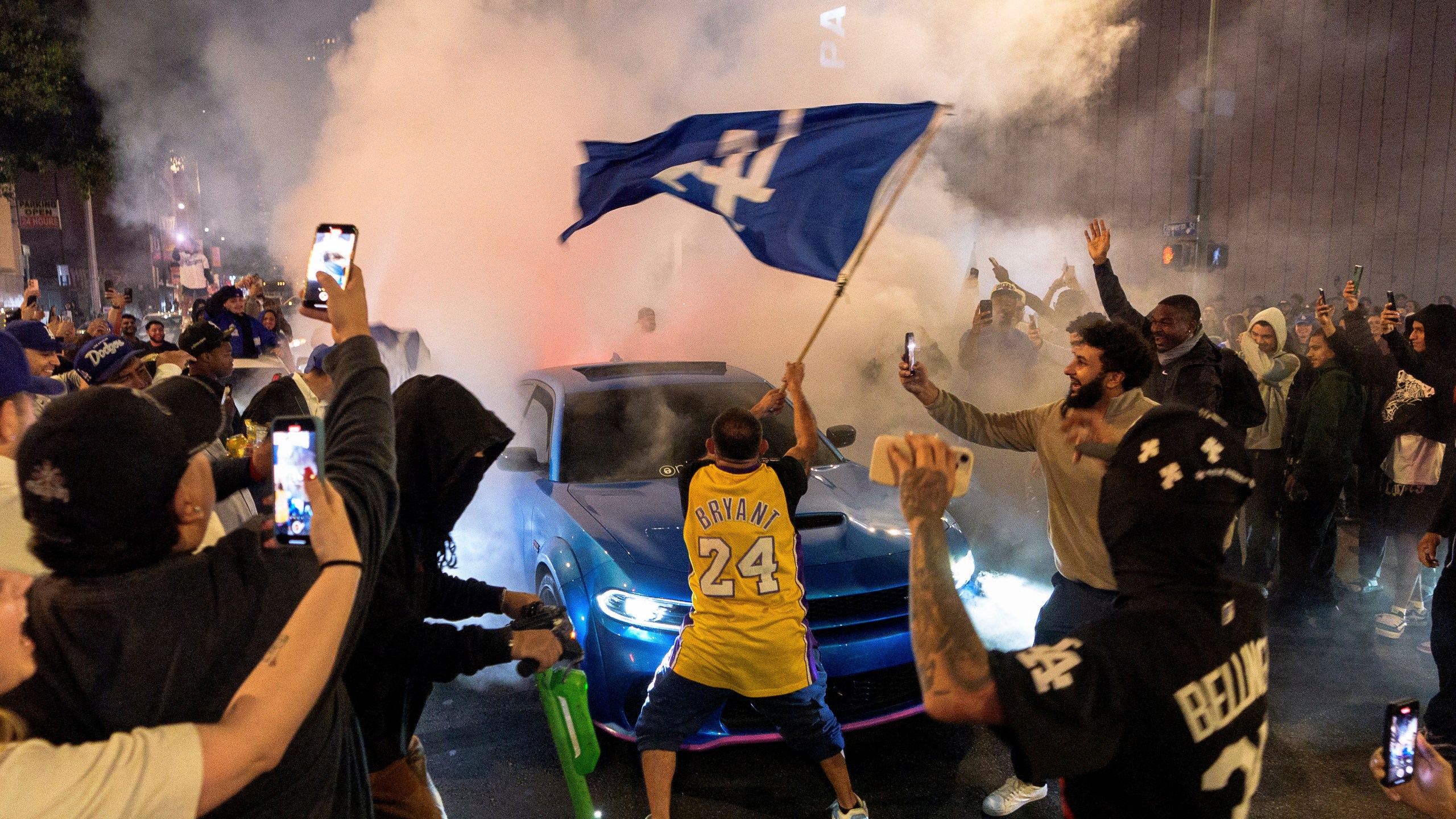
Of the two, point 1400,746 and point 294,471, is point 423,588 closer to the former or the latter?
point 294,471

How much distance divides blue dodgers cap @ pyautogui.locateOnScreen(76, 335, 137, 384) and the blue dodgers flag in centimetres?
224

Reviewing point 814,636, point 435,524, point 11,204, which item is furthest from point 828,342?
point 11,204

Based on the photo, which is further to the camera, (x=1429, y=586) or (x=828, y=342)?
(x=828, y=342)

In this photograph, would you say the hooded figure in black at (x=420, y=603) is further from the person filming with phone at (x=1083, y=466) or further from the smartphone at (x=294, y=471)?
the person filming with phone at (x=1083, y=466)

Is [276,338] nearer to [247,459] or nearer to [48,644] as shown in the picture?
[247,459]

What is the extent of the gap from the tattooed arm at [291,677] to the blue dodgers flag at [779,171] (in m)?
3.05

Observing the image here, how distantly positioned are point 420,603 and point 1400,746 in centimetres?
238

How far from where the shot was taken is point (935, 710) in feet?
4.75

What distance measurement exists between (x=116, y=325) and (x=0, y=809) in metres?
11.5

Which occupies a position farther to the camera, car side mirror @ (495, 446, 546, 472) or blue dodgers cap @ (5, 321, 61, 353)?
car side mirror @ (495, 446, 546, 472)

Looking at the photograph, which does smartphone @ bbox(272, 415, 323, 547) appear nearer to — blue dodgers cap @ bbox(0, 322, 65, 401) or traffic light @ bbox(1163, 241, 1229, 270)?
blue dodgers cap @ bbox(0, 322, 65, 401)

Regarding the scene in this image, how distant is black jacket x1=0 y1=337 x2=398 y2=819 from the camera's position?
122 centimetres

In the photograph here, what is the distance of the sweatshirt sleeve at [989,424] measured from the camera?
3.51 metres

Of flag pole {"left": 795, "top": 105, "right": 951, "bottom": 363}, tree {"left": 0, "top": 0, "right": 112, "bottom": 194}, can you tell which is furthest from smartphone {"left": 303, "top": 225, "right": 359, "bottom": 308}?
tree {"left": 0, "top": 0, "right": 112, "bottom": 194}
